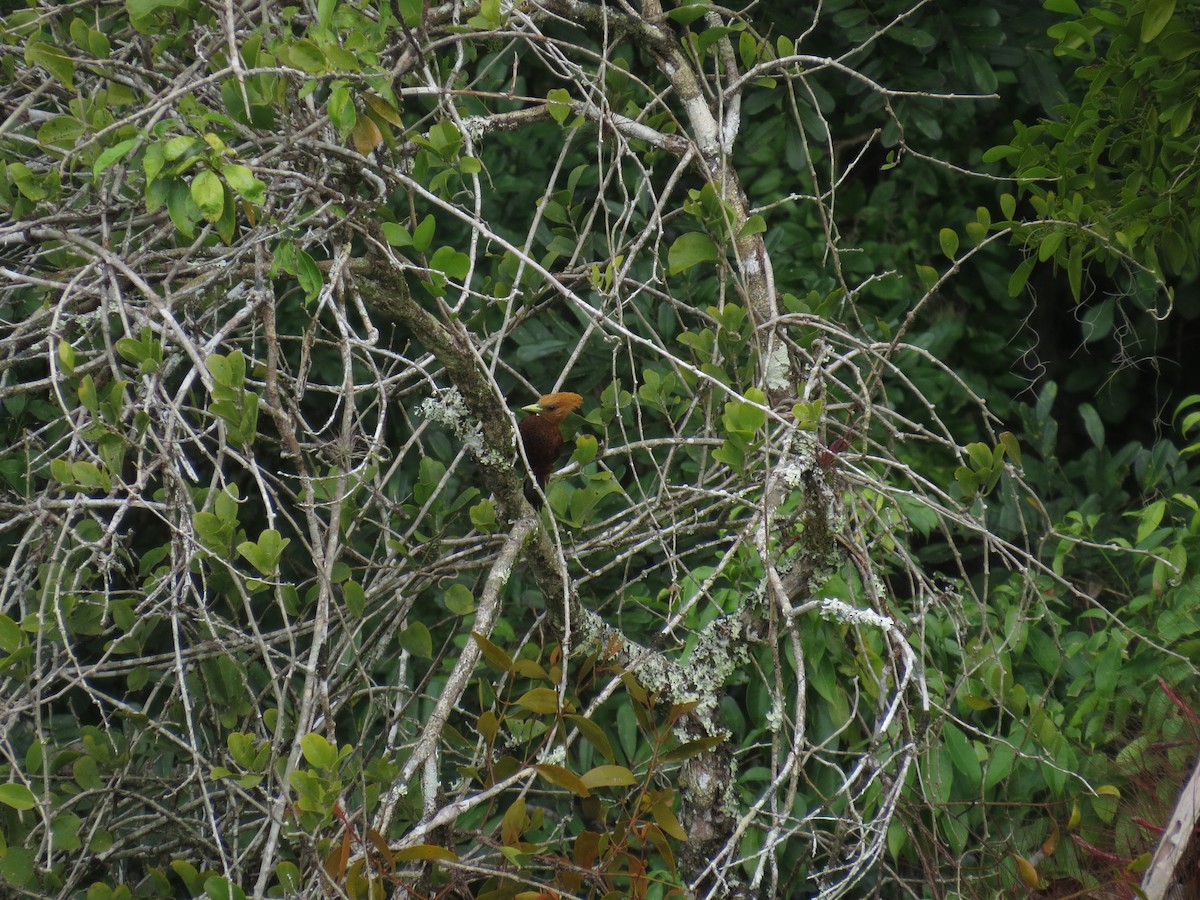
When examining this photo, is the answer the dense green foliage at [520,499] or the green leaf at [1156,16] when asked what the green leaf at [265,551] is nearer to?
the dense green foliage at [520,499]

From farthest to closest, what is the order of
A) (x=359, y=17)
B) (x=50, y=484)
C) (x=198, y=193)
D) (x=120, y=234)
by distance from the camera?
(x=120, y=234) → (x=50, y=484) → (x=359, y=17) → (x=198, y=193)

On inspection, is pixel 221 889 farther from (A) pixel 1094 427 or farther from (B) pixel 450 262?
(A) pixel 1094 427

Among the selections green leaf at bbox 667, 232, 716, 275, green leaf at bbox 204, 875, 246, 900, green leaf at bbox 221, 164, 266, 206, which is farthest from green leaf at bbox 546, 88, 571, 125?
green leaf at bbox 204, 875, 246, 900

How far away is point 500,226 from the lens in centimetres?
330

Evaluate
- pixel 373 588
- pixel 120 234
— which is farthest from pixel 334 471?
pixel 120 234

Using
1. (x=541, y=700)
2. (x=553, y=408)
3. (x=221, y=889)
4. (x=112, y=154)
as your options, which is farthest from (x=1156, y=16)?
(x=221, y=889)

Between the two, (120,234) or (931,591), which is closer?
(931,591)

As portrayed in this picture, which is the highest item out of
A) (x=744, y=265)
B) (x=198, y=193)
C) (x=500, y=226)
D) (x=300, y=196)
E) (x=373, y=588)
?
(x=198, y=193)

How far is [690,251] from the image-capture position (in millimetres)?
1896

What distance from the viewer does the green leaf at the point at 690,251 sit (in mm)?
1883

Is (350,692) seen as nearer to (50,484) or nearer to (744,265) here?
(50,484)

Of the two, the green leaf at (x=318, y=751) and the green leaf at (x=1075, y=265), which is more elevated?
the green leaf at (x=1075, y=265)

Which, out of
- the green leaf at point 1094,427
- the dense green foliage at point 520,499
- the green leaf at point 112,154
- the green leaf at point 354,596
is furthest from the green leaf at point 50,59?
the green leaf at point 1094,427

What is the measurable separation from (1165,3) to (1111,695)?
130cm
